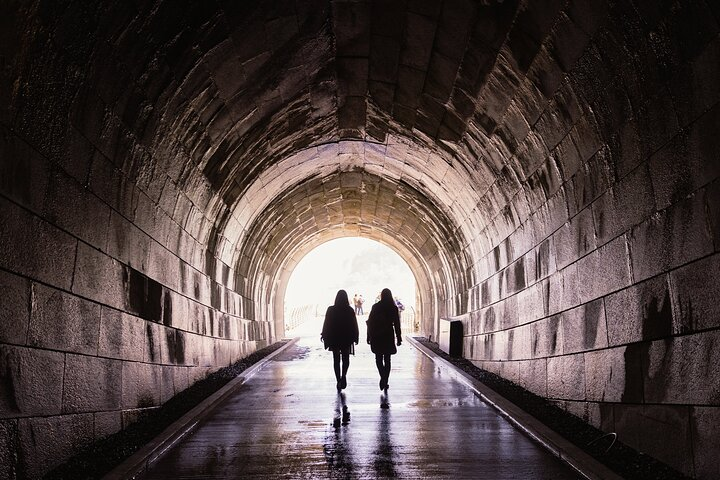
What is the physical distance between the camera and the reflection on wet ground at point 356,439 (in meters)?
5.62

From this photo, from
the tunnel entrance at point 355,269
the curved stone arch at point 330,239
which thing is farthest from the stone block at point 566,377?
the tunnel entrance at point 355,269

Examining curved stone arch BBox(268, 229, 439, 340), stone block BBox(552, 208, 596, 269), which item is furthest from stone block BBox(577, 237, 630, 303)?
curved stone arch BBox(268, 229, 439, 340)

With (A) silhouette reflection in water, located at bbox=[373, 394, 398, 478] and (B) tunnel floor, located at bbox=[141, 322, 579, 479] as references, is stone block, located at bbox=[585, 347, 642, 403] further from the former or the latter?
(A) silhouette reflection in water, located at bbox=[373, 394, 398, 478]

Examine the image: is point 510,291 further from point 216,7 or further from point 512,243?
point 216,7

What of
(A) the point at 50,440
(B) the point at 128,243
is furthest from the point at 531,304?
(A) the point at 50,440

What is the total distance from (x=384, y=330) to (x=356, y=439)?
3553 mm

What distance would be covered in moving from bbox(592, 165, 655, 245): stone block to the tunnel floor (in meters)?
1.96

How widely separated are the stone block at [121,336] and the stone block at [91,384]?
0.11 m

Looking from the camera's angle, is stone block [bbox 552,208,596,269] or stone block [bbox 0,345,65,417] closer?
stone block [bbox 0,345,65,417]

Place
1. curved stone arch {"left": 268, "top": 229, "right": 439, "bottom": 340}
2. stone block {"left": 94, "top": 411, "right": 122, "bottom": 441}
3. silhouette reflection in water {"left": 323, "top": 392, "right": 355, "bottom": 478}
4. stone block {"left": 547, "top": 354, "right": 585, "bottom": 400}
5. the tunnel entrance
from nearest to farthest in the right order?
silhouette reflection in water {"left": 323, "top": 392, "right": 355, "bottom": 478}
stone block {"left": 94, "top": 411, "right": 122, "bottom": 441}
stone block {"left": 547, "top": 354, "right": 585, "bottom": 400}
curved stone arch {"left": 268, "top": 229, "right": 439, "bottom": 340}
the tunnel entrance

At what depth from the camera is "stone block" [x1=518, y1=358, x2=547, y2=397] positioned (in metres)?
8.79

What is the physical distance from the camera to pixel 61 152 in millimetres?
5266

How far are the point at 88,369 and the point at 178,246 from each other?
3.78 m

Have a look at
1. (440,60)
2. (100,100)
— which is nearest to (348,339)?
(440,60)
